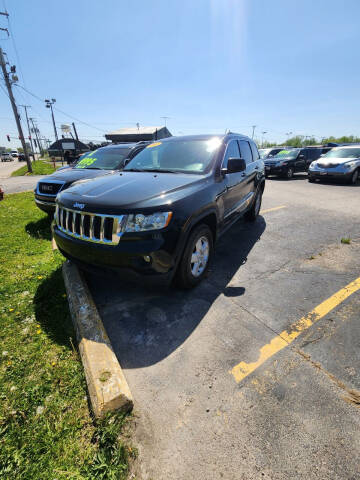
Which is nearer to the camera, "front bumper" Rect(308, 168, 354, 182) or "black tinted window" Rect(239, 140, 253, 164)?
"black tinted window" Rect(239, 140, 253, 164)

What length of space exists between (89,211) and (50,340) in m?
1.24

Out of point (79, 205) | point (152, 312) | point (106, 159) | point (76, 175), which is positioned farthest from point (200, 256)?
point (106, 159)

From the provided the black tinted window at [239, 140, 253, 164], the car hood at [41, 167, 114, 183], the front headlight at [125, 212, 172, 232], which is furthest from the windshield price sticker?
the front headlight at [125, 212, 172, 232]

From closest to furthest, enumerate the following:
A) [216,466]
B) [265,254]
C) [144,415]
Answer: [216,466]
[144,415]
[265,254]

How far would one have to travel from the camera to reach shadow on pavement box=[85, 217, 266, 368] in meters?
2.12

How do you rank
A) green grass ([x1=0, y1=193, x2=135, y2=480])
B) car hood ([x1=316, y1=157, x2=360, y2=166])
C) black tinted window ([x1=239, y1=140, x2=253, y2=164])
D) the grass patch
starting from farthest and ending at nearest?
1. car hood ([x1=316, y1=157, x2=360, y2=166])
2. black tinted window ([x1=239, y1=140, x2=253, y2=164])
3. the grass patch
4. green grass ([x1=0, y1=193, x2=135, y2=480])

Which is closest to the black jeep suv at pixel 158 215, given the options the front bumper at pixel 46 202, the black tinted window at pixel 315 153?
the front bumper at pixel 46 202

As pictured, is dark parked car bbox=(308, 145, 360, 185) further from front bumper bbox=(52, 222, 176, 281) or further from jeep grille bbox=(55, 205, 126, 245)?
jeep grille bbox=(55, 205, 126, 245)

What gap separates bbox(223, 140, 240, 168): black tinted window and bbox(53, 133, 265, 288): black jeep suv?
0.03m

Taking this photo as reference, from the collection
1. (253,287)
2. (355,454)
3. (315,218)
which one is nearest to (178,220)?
(253,287)

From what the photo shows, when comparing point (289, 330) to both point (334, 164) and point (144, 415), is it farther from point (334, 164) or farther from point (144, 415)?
point (334, 164)

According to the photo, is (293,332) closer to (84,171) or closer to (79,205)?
(79,205)

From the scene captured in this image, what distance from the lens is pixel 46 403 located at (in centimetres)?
162

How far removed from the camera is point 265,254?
3.97 meters
